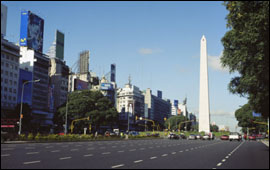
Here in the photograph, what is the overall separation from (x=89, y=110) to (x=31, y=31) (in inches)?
1473

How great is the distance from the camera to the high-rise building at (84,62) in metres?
178

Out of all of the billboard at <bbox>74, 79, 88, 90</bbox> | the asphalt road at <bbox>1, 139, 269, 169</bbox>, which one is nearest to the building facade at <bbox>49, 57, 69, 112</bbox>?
the billboard at <bbox>74, 79, 88, 90</bbox>

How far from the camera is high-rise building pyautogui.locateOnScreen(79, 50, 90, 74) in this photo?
178m

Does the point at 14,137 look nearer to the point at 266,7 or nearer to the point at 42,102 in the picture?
the point at 266,7

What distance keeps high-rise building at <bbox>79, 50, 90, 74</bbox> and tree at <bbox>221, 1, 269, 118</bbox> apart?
157m

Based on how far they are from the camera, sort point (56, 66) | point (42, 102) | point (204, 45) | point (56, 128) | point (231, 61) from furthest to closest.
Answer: point (56, 66) → point (42, 102) → point (56, 128) → point (204, 45) → point (231, 61)

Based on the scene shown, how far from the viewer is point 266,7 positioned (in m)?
16.1

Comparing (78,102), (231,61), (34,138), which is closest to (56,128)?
(78,102)

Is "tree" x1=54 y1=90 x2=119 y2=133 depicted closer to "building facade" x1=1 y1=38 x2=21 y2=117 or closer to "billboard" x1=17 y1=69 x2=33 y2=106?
"building facade" x1=1 y1=38 x2=21 y2=117

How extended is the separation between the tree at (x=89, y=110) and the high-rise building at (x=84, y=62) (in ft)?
297

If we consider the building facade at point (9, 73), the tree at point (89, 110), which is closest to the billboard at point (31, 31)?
the building facade at point (9, 73)

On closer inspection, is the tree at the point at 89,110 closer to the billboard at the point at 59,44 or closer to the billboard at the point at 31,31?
the billboard at the point at 31,31

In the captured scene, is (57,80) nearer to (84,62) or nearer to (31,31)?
(31,31)

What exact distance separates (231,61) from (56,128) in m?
89.2
